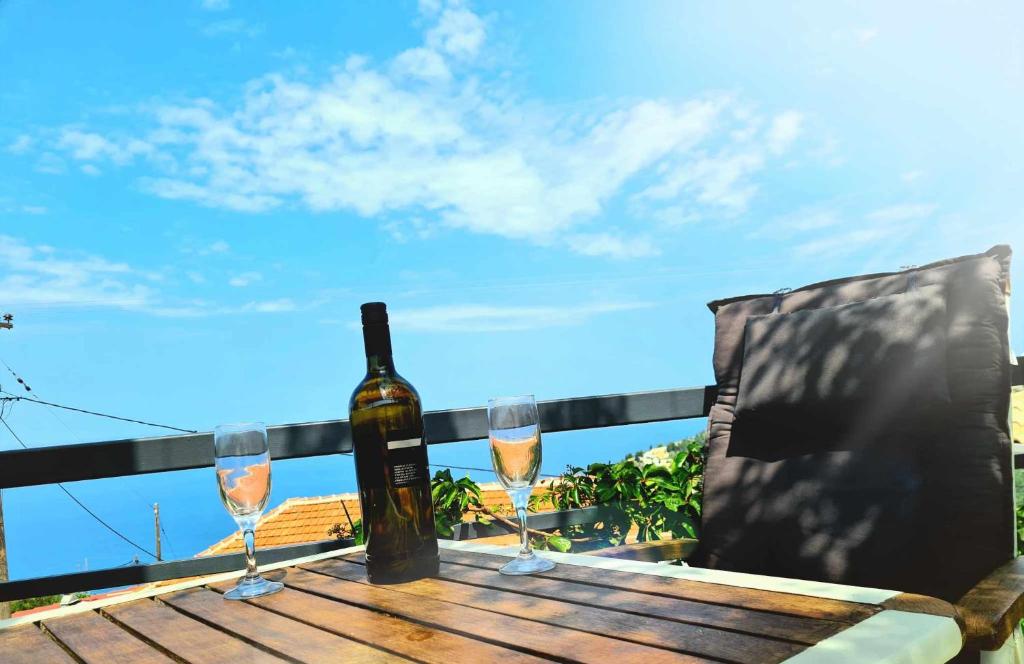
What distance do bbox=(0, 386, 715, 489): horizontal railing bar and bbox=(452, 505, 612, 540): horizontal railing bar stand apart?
34cm

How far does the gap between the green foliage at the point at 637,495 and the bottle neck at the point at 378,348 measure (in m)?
1.74

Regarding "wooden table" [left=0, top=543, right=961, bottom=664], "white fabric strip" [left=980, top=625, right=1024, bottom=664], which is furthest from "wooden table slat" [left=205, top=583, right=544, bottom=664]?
"white fabric strip" [left=980, top=625, right=1024, bottom=664]

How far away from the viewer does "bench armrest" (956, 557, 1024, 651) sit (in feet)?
2.94

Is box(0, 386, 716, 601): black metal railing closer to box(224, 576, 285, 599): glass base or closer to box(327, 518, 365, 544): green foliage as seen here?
box(327, 518, 365, 544): green foliage

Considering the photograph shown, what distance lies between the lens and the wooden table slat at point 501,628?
2.27 ft

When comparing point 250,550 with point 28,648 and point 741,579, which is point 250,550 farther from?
point 741,579

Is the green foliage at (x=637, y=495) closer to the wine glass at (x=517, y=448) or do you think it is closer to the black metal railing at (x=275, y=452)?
Result: the black metal railing at (x=275, y=452)

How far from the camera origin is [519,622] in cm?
83

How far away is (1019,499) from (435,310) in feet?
135

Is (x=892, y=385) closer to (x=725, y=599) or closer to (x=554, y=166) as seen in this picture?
(x=725, y=599)

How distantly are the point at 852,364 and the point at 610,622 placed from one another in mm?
1186

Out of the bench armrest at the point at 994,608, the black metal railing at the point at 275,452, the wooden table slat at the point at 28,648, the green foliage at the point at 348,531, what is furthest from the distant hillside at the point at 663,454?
the wooden table slat at the point at 28,648

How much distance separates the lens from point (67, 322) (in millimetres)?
41719

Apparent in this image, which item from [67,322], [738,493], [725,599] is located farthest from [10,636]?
[67,322]
